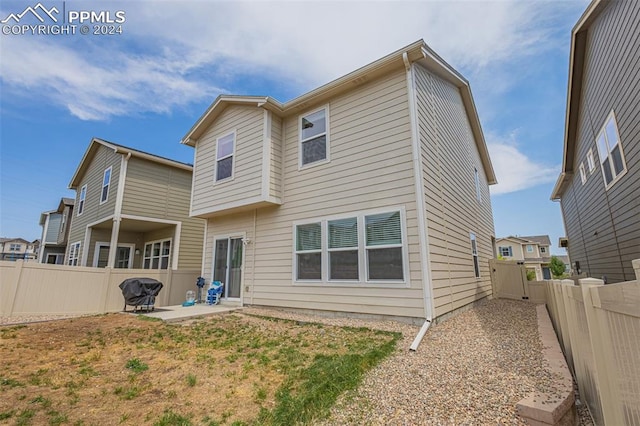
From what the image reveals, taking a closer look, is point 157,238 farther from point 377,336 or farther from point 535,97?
point 535,97

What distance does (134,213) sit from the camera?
483 inches

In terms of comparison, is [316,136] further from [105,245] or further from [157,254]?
[105,245]

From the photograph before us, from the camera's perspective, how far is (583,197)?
39.2ft

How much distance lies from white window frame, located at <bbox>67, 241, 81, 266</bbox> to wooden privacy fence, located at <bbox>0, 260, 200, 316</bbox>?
24.3 feet

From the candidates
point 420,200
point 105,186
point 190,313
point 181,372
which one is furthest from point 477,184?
point 105,186

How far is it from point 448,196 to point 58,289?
11423mm

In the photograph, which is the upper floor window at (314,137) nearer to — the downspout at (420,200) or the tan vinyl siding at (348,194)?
the tan vinyl siding at (348,194)

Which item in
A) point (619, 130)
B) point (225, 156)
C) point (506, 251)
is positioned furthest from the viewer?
point (506, 251)

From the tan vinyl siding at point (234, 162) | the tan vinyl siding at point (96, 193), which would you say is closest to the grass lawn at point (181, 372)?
the tan vinyl siding at point (234, 162)

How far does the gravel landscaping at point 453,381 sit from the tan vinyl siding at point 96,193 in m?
12.8

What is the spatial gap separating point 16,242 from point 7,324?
210 feet

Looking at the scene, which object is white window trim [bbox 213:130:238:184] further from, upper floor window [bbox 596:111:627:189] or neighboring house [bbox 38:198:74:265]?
neighboring house [bbox 38:198:74:265]

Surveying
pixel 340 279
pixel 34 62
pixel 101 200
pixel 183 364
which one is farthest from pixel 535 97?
pixel 101 200

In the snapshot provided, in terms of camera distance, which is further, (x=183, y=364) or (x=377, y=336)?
(x=377, y=336)
